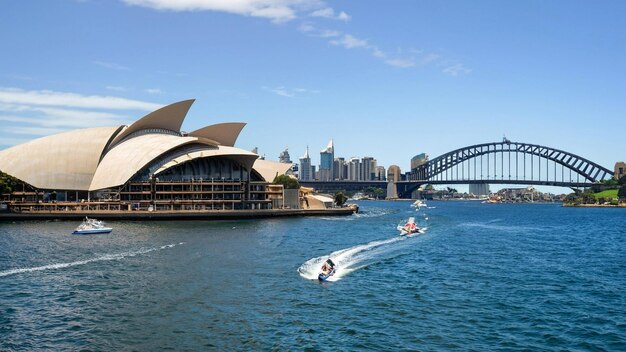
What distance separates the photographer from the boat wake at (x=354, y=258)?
34094 mm

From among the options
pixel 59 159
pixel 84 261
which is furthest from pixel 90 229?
pixel 59 159

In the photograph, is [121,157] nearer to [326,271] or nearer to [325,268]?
[325,268]

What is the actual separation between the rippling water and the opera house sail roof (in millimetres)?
45817

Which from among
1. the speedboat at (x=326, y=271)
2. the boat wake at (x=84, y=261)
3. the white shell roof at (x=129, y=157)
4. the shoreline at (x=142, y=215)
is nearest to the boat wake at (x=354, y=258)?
the speedboat at (x=326, y=271)

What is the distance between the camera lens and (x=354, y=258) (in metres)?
41.0

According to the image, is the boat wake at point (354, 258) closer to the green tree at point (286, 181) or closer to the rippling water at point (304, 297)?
the rippling water at point (304, 297)

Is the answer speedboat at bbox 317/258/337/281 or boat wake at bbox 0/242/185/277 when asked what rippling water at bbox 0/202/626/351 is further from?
speedboat at bbox 317/258/337/281

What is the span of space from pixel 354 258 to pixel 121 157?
211ft

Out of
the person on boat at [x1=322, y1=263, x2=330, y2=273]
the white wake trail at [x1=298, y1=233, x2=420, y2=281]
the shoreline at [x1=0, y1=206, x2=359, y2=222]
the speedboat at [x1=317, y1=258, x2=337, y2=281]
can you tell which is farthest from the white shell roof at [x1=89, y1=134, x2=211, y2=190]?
the person on boat at [x1=322, y1=263, x2=330, y2=273]

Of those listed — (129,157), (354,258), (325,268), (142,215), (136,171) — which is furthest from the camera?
(129,157)

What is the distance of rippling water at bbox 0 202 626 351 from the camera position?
67.5 ft

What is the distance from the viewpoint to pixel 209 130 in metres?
107

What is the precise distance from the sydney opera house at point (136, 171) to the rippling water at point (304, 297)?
144 ft

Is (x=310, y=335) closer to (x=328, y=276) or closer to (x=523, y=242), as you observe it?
(x=328, y=276)
